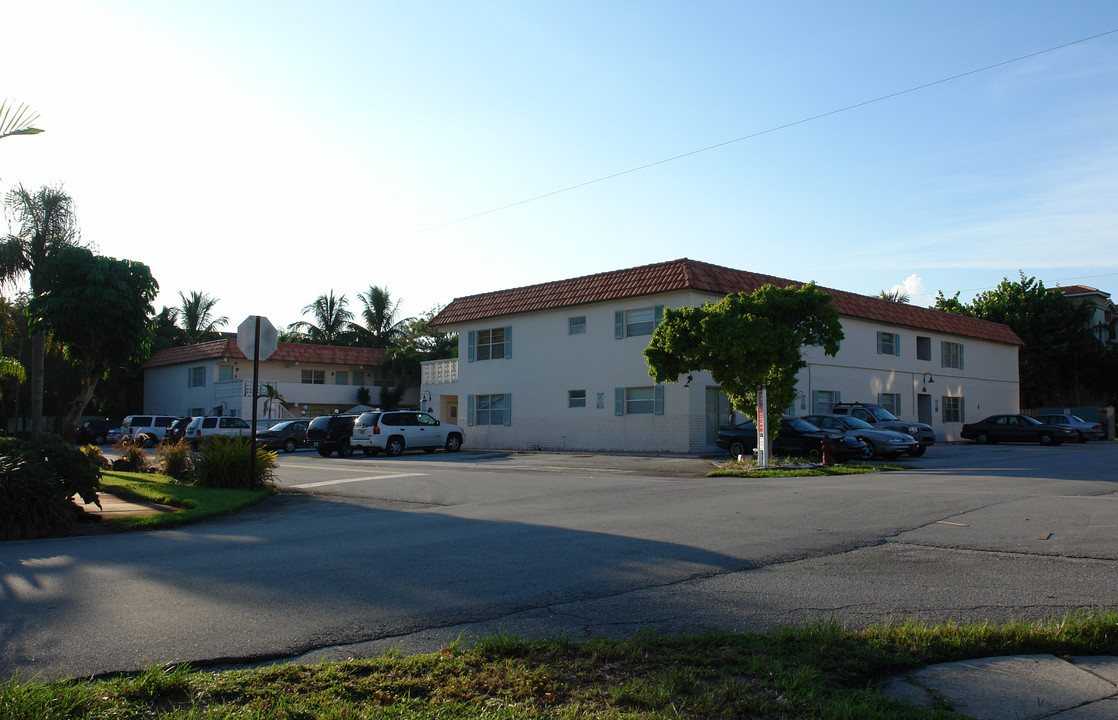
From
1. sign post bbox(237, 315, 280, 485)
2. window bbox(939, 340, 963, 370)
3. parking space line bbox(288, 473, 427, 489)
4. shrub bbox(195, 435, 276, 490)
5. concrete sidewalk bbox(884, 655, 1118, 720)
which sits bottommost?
parking space line bbox(288, 473, 427, 489)

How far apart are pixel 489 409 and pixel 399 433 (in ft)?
21.4

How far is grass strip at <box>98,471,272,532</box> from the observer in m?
11.0

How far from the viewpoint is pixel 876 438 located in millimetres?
25172

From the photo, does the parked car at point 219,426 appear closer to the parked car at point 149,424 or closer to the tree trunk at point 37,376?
the parked car at point 149,424

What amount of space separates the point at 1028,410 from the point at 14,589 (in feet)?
184

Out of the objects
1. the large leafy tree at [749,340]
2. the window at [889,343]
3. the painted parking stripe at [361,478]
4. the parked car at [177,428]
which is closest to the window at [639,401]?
the large leafy tree at [749,340]

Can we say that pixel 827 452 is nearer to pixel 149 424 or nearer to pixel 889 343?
pixel 889 343

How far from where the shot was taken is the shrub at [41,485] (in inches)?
384

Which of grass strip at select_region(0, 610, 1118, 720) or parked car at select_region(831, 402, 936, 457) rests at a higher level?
parked car at select_region(831, 402, 936, 457)

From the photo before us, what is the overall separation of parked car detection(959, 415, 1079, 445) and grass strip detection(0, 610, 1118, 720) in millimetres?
35792

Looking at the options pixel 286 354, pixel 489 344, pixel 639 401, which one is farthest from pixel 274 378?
pixel 639 401

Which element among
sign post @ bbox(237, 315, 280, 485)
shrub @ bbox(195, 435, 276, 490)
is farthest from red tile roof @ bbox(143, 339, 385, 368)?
sign post @ bbox(237, 315, 280, 485)

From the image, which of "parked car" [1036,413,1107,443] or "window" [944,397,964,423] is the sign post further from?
"window" [944,397,964,423]

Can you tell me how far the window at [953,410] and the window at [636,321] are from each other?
18.7 meters
